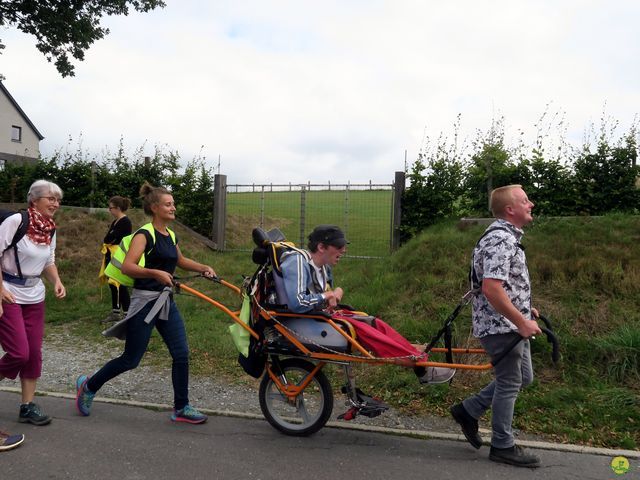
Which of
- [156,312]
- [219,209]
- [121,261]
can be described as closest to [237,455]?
[156,312]

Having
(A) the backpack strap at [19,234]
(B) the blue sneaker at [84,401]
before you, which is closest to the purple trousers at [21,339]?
(A) the backpack strap at [19,234]

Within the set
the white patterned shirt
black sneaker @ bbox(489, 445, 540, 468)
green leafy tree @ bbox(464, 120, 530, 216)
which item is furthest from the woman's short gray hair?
green leafy tree @ bbox(464, 120, 530, 216)

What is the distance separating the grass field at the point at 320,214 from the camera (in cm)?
1219

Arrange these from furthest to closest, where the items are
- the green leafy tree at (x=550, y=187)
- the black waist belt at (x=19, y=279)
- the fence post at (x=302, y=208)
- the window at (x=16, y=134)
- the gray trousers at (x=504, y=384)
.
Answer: the window at (x=16, y=134)
the fence post at (x=302, y=208)
the green leafy tree at (x=550, y=187)
the black waist belt at (x=19, y=279)
the gray trousers at (x=504, y=384)

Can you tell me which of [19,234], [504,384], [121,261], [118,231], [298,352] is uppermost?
[118,231]

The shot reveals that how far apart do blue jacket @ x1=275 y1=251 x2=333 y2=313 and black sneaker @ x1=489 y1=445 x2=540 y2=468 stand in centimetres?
163

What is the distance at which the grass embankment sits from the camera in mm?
4824

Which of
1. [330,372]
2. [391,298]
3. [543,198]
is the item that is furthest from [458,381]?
[543,198]

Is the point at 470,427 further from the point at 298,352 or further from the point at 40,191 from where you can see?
the point at 40,191

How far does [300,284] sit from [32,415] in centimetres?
255

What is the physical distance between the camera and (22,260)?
4352mm

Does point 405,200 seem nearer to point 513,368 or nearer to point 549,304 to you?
point 549,304

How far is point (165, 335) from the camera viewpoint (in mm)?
4645

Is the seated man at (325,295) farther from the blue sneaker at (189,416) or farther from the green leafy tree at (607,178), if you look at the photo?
the green leafy tree at (607,178)
